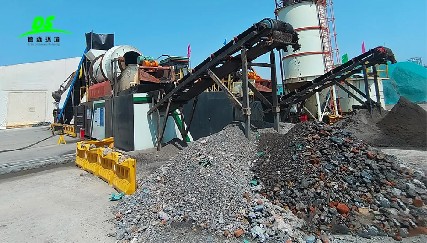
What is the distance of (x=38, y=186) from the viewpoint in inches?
273

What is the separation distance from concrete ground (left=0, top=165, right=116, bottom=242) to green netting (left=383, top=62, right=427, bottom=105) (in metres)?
30.0

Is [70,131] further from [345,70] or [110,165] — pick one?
[345,70]

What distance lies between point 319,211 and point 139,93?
25.6 ft

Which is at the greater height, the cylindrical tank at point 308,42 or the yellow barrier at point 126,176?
the cylindrical tank at point 308,42

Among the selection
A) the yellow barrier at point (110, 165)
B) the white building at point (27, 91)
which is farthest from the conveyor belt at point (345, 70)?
the white building at point (27, 91)

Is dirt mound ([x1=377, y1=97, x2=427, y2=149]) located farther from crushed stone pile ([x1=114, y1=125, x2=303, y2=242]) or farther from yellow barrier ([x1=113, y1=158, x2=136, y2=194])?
Result: yellow barrier ([x1=113, y1=158, x2=136, y2=194])

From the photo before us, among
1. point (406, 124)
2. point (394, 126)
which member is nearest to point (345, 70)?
point (394, 126)

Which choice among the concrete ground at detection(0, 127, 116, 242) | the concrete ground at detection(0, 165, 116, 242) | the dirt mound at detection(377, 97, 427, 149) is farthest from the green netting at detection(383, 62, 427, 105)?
the concrete ground at detection(0, 165, 116, 242)

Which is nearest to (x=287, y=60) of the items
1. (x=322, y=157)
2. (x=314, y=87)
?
(x=314, y=87)

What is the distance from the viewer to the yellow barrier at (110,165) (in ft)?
18.5

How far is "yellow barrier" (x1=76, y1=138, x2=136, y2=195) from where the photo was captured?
5.65m

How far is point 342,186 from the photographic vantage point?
444cm

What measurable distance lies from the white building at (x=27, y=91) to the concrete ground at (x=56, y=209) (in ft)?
82.9

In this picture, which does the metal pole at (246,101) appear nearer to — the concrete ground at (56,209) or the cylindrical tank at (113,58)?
the concrete ground at (56,209)
